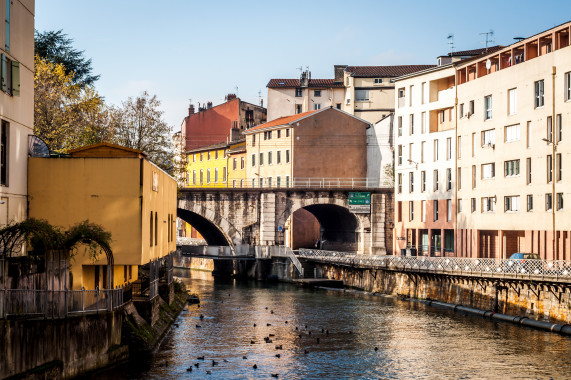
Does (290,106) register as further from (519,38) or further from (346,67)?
(519,38)

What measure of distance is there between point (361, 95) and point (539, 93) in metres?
46.1

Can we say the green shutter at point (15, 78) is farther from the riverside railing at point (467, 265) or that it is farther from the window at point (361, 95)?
the window at point (361, 95)

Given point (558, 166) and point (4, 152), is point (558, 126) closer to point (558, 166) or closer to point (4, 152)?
point (558, 166)

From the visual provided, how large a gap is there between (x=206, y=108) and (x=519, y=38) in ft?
210

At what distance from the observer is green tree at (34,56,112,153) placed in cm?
5056

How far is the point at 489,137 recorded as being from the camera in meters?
60.3

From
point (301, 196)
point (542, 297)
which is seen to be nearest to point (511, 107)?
point (542, 297)

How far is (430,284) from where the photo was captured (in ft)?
182

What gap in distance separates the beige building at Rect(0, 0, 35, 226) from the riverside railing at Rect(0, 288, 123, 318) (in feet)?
15.3

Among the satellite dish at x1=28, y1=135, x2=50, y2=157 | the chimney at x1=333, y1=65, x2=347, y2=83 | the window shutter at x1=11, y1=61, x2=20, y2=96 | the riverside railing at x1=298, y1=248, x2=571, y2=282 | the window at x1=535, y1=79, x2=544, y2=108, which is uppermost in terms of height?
the chimney at x1=333, y1=65, x2=347, y2=83

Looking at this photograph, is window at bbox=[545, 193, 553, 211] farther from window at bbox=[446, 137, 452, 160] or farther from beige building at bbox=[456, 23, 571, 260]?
window at bbox=[446, 137, 452, 160]

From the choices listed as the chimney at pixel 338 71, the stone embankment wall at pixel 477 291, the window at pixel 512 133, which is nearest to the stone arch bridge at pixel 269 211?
the stone embankment wall at pixel 477 291

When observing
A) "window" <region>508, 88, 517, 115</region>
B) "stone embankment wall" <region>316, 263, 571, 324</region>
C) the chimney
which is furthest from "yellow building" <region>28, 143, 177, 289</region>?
the chimney

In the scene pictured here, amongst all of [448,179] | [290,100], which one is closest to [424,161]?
[448,179]
